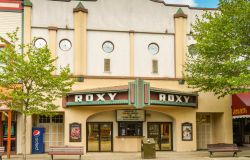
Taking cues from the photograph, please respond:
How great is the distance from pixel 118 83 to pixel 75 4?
6.61 metres

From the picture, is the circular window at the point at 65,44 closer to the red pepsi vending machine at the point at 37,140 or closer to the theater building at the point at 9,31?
the theater building at the point at 9,31

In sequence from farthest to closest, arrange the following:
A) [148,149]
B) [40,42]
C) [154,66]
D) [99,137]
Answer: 1. [154,66]
2. [99,137]
3. [40,42]
4. [148,149]

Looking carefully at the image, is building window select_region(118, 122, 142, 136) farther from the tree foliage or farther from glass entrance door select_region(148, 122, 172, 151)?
the tree foliage

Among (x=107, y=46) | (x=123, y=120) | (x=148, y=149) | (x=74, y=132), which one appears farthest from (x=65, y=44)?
(x=148, y=149)

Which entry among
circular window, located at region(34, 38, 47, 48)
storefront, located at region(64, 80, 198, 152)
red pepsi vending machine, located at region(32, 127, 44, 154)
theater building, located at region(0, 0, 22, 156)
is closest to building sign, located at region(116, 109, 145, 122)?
storefront, located at region(64, 80, 198, 152)

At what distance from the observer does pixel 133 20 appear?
3131cm

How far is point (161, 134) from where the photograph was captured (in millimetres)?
31109

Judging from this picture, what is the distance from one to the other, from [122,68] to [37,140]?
7.94m

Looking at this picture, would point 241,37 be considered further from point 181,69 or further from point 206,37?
point 181,69

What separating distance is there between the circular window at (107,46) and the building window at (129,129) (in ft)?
17.7

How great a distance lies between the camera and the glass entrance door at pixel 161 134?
30906 millimetres

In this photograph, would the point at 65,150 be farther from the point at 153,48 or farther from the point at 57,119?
the point at 153,48

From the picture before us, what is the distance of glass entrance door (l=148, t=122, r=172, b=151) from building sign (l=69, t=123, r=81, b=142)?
5418 mm

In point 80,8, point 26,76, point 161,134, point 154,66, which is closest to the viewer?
point 26,76
